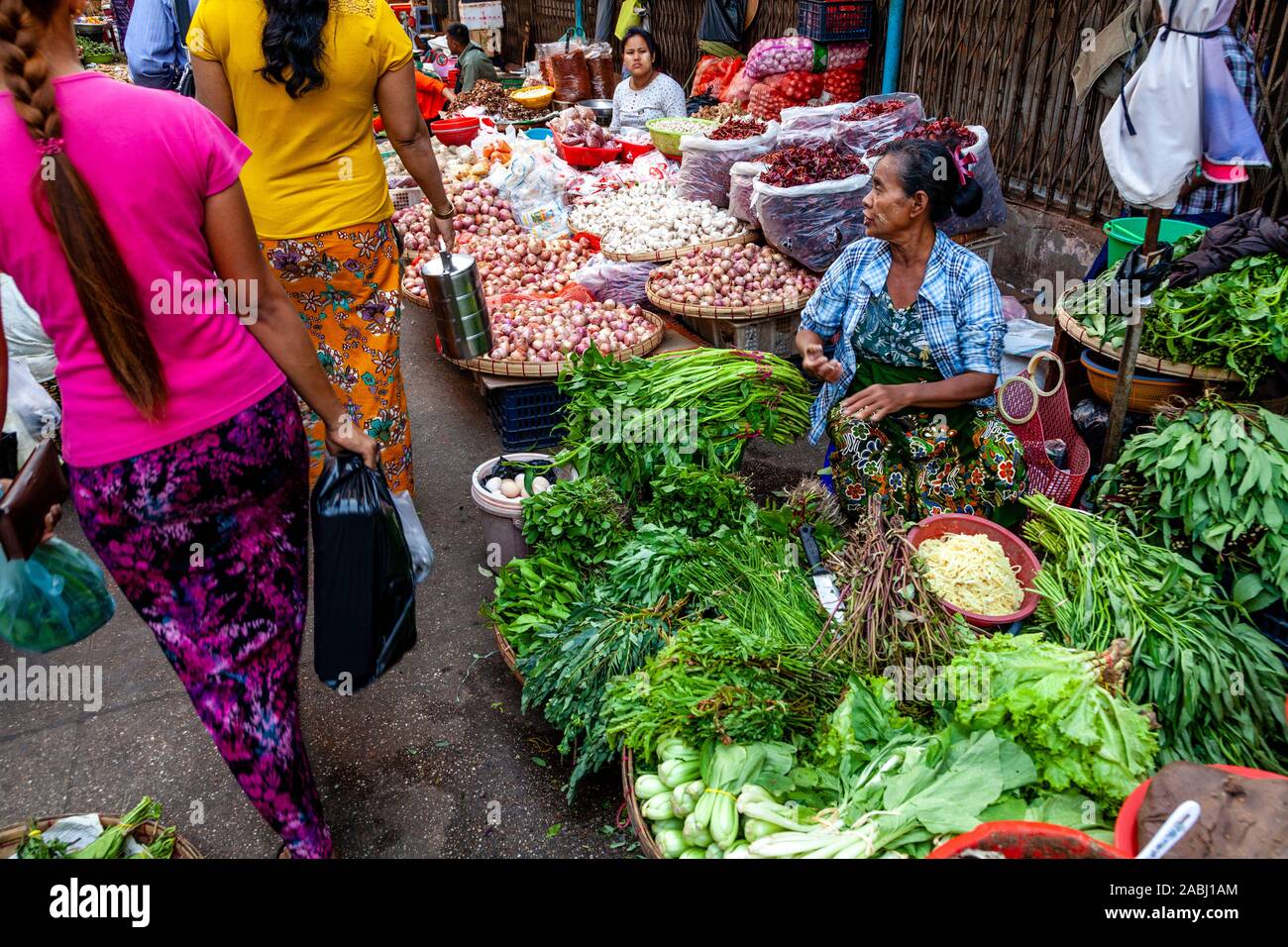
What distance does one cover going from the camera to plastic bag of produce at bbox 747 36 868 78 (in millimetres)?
6527

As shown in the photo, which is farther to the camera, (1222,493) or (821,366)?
(821,366)

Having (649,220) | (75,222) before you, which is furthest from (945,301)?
(649,220)

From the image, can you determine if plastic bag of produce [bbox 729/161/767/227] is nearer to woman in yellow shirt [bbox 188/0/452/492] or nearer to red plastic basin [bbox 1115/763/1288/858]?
woman in yellow shirt [bbox 188/0/452/492]

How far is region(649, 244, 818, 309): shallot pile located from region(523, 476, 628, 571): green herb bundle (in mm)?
1758

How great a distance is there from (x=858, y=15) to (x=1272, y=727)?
5.94m

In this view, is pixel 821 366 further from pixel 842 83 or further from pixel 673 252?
pixel 842 83

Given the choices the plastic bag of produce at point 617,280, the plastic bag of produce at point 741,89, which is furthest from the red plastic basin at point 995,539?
the plastic bag of produce at point 741,89

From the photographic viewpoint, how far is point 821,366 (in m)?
3.20

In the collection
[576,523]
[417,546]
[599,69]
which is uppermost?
[599,69]

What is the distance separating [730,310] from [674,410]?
1.24 m

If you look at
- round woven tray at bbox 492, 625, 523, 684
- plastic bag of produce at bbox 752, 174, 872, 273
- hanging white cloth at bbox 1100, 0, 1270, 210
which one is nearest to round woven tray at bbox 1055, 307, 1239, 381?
hanging white cloth at bbox 1100, 0, 1270, 210

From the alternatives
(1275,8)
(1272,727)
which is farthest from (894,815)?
(1275,8)

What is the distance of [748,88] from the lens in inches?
271

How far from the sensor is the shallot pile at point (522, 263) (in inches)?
208
